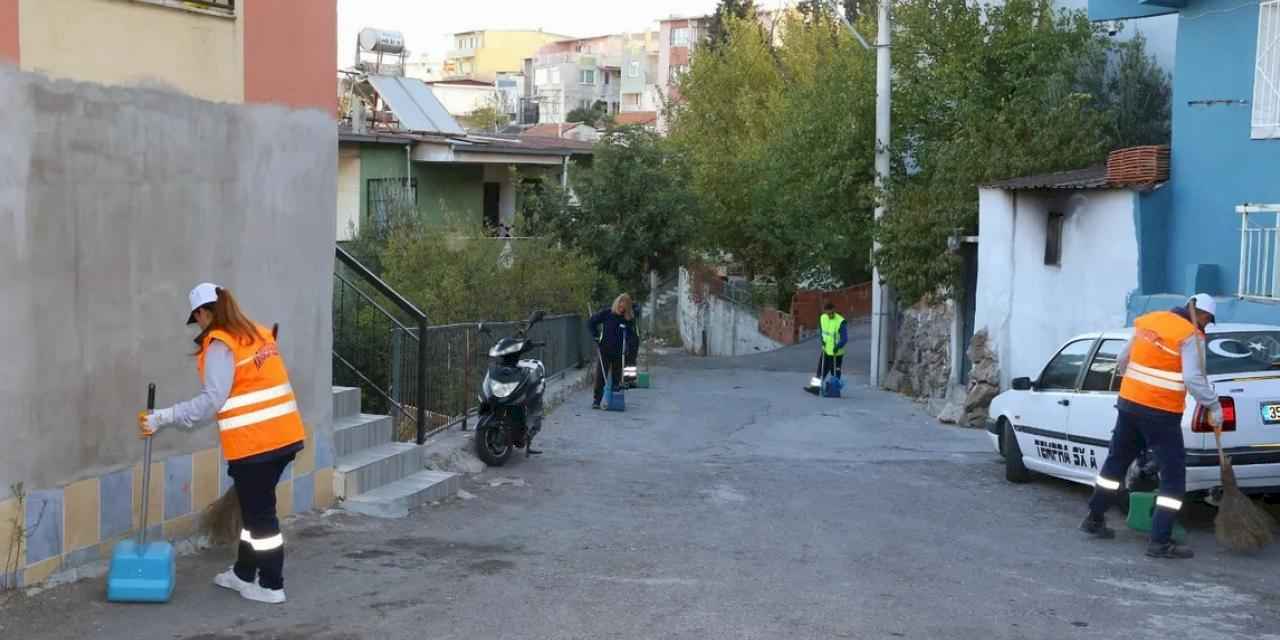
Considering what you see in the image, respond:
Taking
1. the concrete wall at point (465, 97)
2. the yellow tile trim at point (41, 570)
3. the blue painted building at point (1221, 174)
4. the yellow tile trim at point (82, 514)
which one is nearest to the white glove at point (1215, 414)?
the blue painted building at point (1221, 174)

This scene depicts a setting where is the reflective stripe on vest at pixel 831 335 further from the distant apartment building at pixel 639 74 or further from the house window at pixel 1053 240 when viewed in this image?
the distant apartment building at pixel 639 74

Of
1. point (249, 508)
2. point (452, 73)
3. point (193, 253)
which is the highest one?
point (452, 73)

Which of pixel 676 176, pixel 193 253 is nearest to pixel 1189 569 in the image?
pixel 193 253

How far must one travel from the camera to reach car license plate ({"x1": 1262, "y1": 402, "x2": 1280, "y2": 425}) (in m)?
9.62

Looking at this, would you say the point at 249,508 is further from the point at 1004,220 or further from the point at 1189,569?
the point at 1004,220

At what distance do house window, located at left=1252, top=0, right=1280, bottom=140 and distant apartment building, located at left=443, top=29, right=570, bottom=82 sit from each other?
115632mm

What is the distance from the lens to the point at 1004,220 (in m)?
20.5

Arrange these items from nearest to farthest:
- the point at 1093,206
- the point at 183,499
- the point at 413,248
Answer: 1. the point at 183,499
2. the point at 1093,206
3. the point at 413,248

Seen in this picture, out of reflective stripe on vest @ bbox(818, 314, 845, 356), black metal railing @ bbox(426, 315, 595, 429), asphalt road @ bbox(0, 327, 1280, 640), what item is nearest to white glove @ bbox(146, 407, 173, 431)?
asphalt road @ bbox(0, 327, 1280, 640)

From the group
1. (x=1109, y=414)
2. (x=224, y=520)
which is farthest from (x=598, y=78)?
(x=224, y=520)

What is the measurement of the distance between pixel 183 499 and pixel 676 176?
2428cm

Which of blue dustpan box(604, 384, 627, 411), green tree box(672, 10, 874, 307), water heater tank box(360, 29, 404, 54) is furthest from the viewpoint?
water heater tank box(360, 29, 404, 54)

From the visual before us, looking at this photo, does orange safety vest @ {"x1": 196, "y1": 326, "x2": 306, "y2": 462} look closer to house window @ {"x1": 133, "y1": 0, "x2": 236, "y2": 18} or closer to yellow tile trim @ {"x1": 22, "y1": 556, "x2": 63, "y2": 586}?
yellow tile trim @ {"x1": 22, "y1": 556, "x2": 63, "y2": 586}

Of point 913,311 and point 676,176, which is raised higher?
point 676,176
